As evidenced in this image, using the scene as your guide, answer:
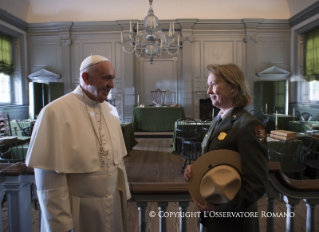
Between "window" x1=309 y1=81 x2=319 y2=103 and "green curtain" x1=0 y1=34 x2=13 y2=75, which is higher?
"green curtain" x1=0 y1=34 x2=13 y2=75

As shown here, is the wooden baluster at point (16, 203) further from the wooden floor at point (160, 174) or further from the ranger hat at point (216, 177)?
the wooden floor at point (160, 174)

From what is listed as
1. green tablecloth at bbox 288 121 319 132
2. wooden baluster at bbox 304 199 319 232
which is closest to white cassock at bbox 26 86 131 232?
wooden baluster at bbox 304 199 319 232

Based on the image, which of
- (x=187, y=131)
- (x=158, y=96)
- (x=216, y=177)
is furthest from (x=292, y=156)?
(x=158, y=96)

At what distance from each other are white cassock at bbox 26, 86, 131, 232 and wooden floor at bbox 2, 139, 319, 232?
1632 mm

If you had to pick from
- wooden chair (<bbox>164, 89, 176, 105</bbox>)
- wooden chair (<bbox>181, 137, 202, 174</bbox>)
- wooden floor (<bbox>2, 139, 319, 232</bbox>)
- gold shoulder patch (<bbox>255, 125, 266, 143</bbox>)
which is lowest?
wooden floor (<bbox>2, 139, 319, 232</bbox>)

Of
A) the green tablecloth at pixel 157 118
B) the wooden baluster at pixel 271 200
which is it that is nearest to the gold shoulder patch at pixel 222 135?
the wooden baluster at pixel 271 200

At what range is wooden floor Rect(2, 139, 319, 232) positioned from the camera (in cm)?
287

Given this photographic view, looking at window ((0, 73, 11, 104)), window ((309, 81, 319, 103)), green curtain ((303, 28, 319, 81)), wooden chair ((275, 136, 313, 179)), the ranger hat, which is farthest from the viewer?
window ((0, 73, 11, 104))

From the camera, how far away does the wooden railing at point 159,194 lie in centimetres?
121

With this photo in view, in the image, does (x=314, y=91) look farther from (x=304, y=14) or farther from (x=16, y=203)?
(x=16, y=203)

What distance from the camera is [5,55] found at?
28.7 feet

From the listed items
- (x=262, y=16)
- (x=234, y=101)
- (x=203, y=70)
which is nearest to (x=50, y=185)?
(x=234, y=101)

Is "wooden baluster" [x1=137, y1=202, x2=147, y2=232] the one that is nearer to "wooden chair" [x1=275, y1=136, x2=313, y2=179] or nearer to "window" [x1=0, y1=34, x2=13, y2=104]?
"wooden chair" [x1=275, y1=136, x2=313, y2=179]

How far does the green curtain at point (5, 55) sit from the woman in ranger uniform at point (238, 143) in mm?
9556
